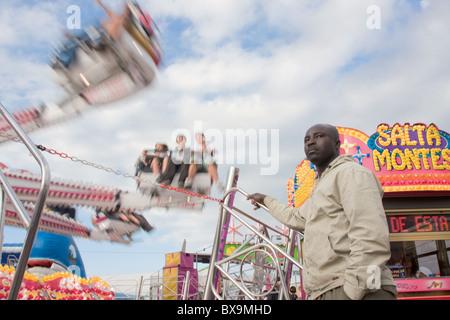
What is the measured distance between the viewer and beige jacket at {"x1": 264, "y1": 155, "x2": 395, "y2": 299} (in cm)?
136

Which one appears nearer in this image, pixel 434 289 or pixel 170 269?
pixel 434 289

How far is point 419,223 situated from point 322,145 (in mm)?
6959

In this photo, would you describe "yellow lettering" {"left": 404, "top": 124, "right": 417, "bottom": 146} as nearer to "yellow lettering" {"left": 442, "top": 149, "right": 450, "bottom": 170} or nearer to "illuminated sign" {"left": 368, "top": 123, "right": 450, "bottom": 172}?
"illuminated sign" {"left": 368, "top": 123, "right": 450, "bottom": 172}

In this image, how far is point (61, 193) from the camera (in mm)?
8055

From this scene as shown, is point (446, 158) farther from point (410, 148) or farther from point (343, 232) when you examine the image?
point (343, 232)

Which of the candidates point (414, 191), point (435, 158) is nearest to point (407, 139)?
point (435, 158)

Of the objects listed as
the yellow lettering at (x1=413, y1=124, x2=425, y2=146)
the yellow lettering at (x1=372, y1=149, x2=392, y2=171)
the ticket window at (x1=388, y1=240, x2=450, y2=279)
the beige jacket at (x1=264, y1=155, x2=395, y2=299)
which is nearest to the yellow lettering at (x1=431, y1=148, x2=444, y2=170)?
the yellow lettering at (x1=413, y1=124, x2=425, y2=146)

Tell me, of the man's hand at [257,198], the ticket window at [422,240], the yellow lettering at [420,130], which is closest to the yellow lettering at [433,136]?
the yellow lettering at [420,130]

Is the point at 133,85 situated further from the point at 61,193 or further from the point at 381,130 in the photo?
the point at 381,130
